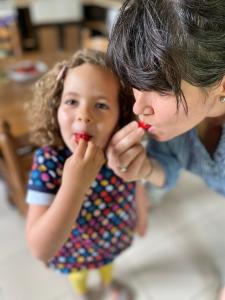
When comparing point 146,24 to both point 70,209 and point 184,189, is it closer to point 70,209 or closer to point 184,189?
point 70,209

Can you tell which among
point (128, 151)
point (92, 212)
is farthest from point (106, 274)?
point (128, 151)

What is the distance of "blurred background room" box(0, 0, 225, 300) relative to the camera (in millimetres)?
1128

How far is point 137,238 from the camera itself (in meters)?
1.35

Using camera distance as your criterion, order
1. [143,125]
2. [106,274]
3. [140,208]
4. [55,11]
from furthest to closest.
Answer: [55,11]
[106,274]
[140,208]
[143,125]

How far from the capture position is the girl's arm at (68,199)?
0.59 m

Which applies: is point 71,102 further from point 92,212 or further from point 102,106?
point 92,212

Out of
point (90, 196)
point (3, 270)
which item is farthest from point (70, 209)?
point (3, 270)

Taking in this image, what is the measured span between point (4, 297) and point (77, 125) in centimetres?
90

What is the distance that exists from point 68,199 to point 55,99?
9.4 inches

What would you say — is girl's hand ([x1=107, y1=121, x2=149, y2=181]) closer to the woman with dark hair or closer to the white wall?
the woman with dark hair

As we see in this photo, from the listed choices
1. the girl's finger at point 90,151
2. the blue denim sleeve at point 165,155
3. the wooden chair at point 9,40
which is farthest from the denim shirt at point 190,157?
the wooden chair at point 9,40

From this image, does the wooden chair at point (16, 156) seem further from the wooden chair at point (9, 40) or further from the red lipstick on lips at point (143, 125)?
the wooden chair at point (9, 40)

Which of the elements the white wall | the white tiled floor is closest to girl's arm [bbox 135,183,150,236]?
the white tiled floor

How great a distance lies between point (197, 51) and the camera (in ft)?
1.39
